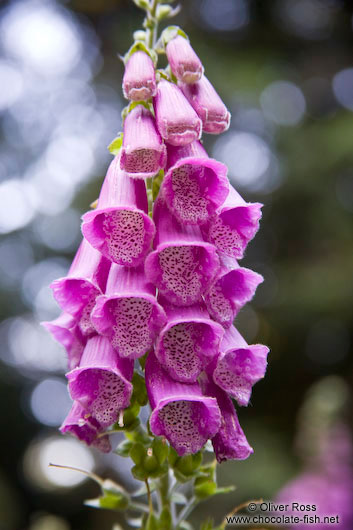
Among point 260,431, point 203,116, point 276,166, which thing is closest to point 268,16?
point 276,166

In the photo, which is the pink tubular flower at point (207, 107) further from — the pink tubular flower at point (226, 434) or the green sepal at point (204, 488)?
the green sepal at point (204, 488)

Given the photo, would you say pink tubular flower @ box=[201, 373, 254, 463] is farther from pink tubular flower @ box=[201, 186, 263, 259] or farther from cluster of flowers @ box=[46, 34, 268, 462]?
pink tubular flower @ box=[201, 186, 263, 259]

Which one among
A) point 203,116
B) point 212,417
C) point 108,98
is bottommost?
point 212,417

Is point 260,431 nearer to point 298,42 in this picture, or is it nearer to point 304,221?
point 304,221

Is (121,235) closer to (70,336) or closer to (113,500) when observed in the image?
(70,336)

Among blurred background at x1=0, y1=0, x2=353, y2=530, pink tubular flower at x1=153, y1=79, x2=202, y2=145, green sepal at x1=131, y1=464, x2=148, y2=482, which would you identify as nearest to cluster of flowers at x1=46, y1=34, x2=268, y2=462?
pink tubular flower at x1=153, y1=79, x2=202, y2=145

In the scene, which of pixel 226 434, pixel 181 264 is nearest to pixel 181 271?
pixel 181 264

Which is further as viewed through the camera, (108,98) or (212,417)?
(108,98)
